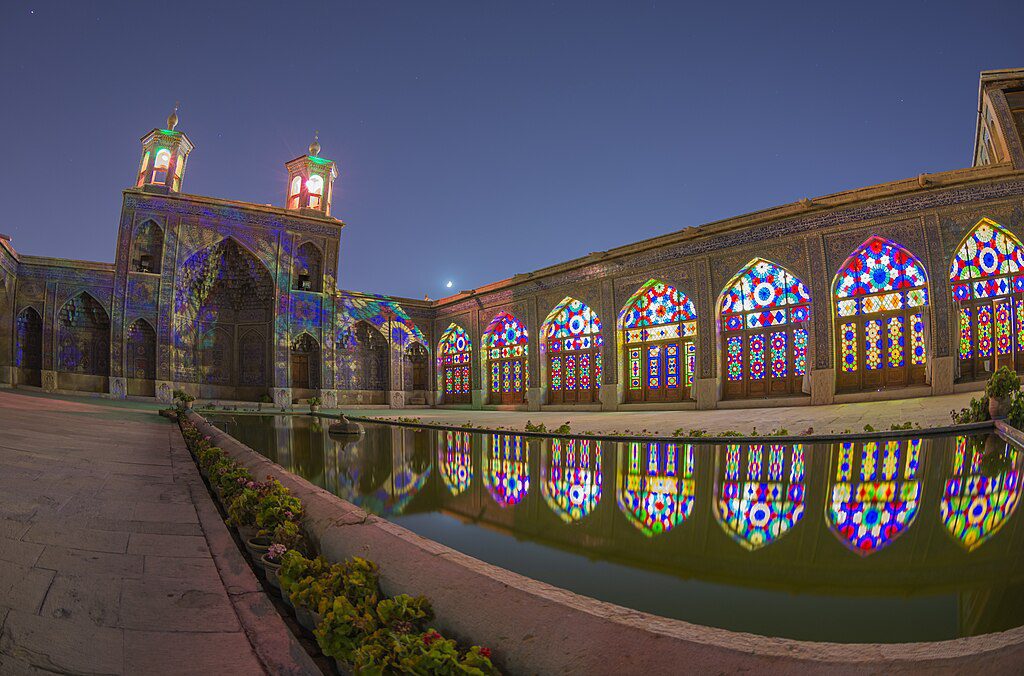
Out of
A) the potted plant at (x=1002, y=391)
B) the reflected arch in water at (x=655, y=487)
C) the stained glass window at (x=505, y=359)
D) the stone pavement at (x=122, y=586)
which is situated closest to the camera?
the stone pavement at (x=122, y=586)

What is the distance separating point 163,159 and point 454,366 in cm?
1419

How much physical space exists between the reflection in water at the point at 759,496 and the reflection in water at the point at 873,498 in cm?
24

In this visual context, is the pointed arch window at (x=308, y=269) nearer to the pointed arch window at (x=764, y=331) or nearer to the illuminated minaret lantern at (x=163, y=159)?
the illuminated minaret lantern at (x=163, y=159)

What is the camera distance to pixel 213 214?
68.1ft

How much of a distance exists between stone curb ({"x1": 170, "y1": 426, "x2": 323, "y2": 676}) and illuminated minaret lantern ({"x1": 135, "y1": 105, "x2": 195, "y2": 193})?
22.1 meters

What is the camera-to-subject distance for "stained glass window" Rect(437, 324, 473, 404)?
22547mm

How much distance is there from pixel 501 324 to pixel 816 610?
19602 millimetres

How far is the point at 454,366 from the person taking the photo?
76.0ft

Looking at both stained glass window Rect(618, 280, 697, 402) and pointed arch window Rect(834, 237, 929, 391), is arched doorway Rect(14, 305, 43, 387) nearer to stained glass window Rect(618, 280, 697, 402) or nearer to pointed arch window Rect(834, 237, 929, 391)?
stained glass window Rect(618, 280, 697, 402)

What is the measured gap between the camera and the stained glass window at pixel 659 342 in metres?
15.7

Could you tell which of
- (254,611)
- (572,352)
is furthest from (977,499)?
(572,352)

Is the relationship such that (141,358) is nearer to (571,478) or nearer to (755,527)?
(571,478)

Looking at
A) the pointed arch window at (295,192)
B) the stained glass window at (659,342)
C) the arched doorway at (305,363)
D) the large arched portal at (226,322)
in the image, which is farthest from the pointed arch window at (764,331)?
the pointed arch window at (295,192)

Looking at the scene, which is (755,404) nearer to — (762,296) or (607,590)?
(762,296)
